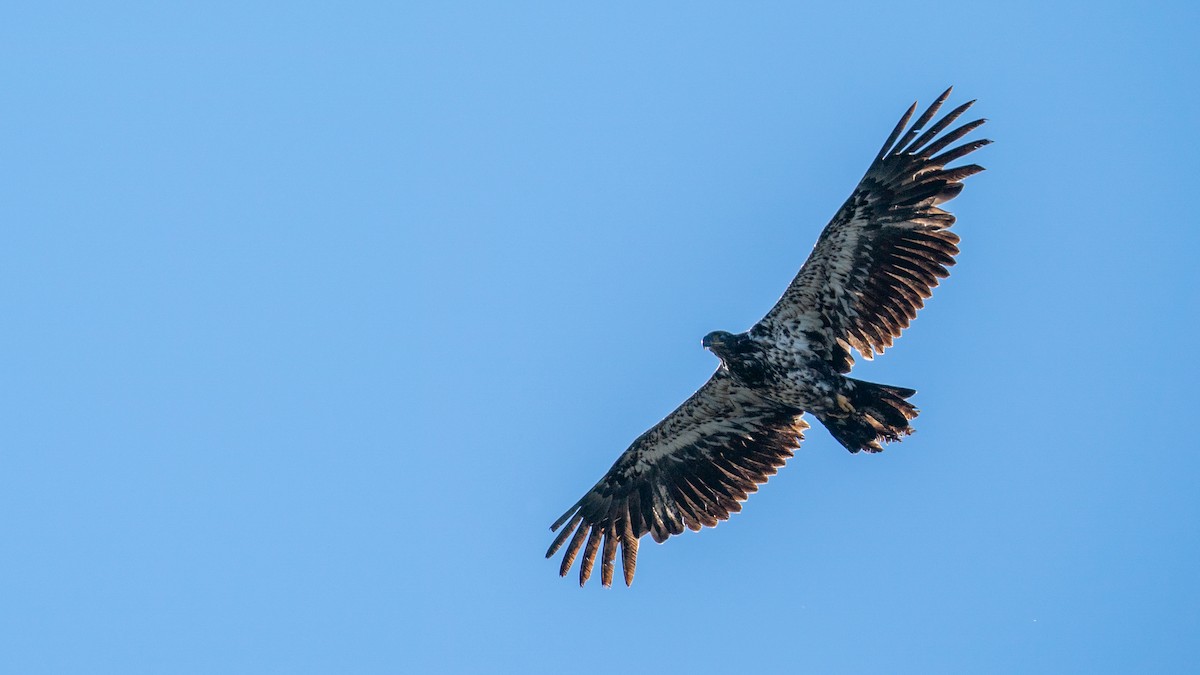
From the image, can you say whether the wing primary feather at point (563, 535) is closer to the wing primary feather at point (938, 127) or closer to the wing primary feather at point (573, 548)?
the wing primary feather at point (573, 548)

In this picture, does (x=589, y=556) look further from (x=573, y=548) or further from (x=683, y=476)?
(x=683, y=476)

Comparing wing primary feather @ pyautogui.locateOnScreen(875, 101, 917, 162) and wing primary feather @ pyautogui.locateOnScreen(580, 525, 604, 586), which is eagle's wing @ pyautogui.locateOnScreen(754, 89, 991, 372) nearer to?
wing primary feather @ pyautogui.locateOnScreen(875, 101, 917, 162)

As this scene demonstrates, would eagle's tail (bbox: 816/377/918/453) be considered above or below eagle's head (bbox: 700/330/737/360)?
below

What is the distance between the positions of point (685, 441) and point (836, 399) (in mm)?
2546

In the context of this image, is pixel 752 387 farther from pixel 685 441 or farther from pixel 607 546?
pixel 607 546

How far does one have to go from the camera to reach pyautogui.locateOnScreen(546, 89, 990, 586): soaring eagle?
19.4 m

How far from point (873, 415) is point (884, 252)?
208 cm

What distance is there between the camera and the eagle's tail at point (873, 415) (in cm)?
1927

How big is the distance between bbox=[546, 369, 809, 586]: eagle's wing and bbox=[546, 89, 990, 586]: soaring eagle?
0.5 inches

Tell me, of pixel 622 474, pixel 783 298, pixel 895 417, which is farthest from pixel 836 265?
pixel 622 474

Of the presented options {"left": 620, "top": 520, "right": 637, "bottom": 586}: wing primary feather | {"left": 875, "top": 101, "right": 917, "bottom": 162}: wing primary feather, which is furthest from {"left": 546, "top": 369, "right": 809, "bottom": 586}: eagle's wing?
{"left": 875, "top": 101, "right": 917, "bottom": 162}: wing primary feather

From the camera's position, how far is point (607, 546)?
21.2 metres

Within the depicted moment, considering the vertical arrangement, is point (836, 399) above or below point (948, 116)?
below

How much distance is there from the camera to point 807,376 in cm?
1994
